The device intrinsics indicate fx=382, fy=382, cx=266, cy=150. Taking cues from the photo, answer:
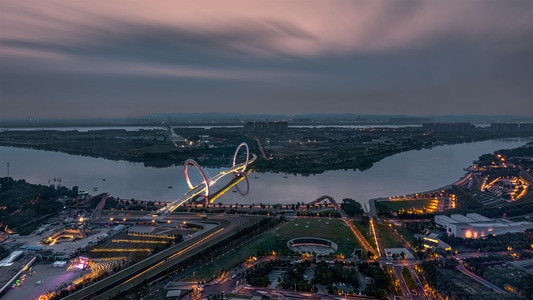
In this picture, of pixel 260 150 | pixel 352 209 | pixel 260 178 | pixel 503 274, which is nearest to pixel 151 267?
pixel 352 209

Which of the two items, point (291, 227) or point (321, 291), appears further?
point (291, 227)

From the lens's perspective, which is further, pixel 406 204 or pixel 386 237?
pixel 406 204

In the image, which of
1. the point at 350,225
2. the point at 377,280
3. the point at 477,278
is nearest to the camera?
the point at 377,280

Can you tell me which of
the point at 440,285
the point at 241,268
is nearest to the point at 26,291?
the point at 241,268

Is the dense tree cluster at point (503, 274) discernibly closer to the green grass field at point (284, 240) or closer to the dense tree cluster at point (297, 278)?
the green grass field at point (284, 240)

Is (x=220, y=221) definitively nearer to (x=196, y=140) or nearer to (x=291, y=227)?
(x=291, y=227)

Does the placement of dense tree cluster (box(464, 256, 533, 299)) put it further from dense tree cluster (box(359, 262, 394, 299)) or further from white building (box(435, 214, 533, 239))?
dense tree cluster (box(359, 262, 394, 299))

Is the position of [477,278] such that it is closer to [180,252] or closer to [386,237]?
[386,237]
